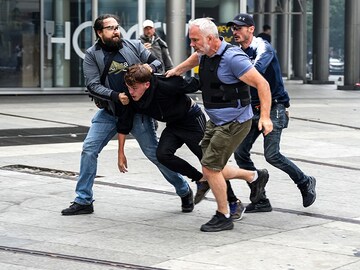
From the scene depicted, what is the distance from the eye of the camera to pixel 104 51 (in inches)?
332

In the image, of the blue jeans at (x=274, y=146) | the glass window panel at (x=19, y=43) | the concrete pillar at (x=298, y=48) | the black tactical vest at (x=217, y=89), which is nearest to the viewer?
the black tactical vest at (x=217, y=89)

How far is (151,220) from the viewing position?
830cm

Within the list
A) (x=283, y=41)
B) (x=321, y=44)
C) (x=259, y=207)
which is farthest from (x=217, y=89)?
(x=283, y=41)

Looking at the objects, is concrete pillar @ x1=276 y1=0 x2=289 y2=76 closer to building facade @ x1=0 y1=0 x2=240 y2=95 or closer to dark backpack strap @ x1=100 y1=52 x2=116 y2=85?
building facade @ x1=0 y1=0 x2=240 y2=95

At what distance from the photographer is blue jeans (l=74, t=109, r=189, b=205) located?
8523 millimetres

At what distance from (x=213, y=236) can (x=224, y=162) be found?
0.63m

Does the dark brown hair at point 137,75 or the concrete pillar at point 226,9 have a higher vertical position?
the concrete pillar at point 226,9

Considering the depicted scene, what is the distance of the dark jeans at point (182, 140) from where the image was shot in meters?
8.25

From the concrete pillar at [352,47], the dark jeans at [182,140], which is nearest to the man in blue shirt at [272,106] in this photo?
the dark jeans at [182,140]

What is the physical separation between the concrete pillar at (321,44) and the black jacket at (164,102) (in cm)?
2801

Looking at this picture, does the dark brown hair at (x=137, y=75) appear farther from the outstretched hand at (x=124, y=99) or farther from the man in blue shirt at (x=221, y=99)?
the man in blue shirt at (x=221, y=99)

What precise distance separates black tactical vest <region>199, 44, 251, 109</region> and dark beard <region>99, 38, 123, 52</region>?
0.96 metres

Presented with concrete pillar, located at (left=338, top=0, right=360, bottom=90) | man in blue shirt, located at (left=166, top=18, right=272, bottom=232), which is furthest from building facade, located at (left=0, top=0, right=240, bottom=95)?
man in blue shirt, located at (left=166, top=18, right=272, bottom=232)

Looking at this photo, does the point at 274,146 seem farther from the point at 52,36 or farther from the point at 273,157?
the point at 52,36
